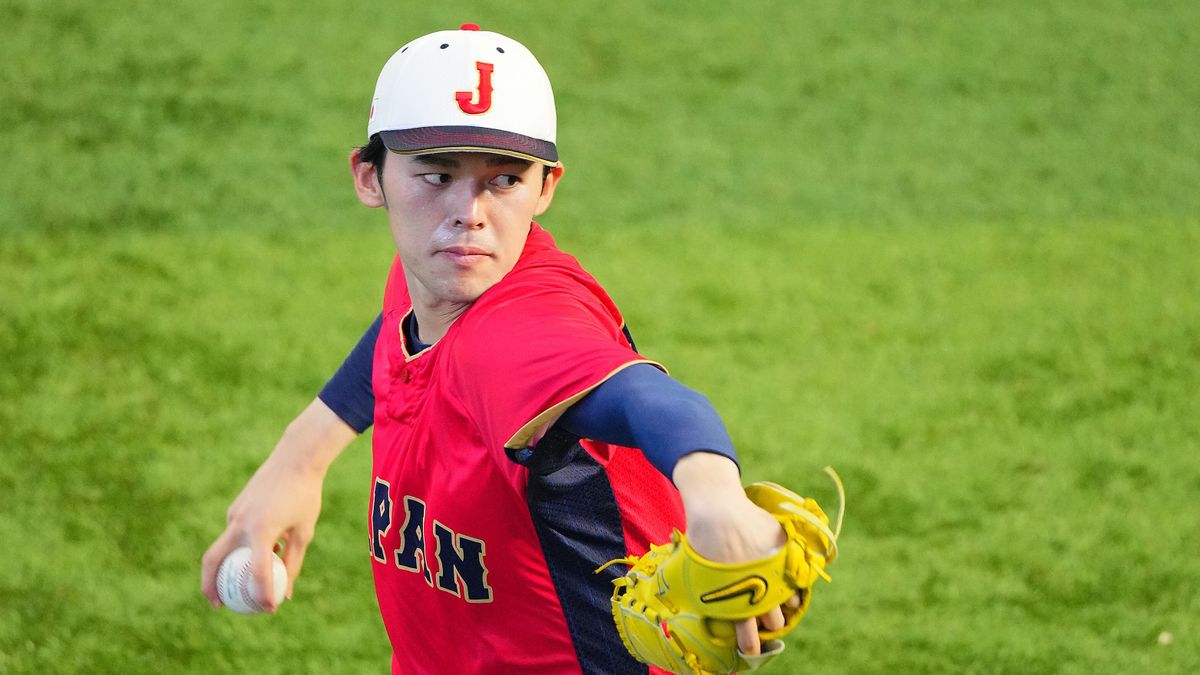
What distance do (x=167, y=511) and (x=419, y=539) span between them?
2.56 metres

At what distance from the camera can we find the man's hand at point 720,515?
1545mm

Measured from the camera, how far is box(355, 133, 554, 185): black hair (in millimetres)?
2363

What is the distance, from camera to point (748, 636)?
1.62m

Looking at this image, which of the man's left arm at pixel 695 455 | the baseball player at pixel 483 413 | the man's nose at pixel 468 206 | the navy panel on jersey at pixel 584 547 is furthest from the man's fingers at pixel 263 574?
the man's left arm at pixel 695 455

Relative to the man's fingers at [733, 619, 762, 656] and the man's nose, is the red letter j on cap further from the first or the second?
the man's fingers at [733, 619, 762, 656]

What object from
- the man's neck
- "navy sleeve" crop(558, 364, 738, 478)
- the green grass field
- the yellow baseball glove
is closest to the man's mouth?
the man's neck

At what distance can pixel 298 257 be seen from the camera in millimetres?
6133

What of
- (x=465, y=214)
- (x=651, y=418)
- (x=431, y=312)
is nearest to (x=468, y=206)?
(x=465, y=214)

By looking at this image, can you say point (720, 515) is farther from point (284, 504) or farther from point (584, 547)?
point (284, 504)

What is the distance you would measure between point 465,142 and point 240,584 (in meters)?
1.01

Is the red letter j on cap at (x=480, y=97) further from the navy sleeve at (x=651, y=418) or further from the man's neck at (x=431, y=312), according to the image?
the navy sleeve at (x=651, y=418)

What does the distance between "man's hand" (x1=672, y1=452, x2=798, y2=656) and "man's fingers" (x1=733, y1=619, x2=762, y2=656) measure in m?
0.10

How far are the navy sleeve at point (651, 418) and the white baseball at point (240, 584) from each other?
1062 millimetres

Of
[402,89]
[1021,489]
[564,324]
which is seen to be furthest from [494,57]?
[1021,489]
